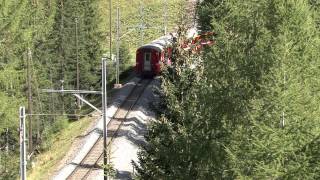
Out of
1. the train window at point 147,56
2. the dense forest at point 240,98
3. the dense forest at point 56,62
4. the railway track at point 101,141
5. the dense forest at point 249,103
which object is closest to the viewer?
the dense forest at point 249,103

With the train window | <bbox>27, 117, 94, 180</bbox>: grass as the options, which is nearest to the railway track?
<bbox>27, 117, 94, 180</bbox>: grass

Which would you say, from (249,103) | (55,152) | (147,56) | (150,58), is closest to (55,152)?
(55,152)

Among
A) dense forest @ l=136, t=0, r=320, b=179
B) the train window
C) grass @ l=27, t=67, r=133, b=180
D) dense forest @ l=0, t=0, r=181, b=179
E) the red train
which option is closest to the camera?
dense forest @ l=136, t=0, r=320, b=179

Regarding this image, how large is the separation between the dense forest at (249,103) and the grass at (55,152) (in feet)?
40.2

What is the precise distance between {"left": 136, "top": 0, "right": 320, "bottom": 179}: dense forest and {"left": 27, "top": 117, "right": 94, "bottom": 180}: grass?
12259mm

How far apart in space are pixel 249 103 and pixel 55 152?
23594 millimetres

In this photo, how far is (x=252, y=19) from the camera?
16.5 m

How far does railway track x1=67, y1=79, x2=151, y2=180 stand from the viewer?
2944 cm

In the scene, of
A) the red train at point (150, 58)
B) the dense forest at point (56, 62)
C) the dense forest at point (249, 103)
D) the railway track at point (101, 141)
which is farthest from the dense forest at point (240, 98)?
the red train at point (150, 58)

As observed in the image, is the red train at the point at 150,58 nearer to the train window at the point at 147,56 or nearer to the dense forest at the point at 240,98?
the train window at the point at 147,56

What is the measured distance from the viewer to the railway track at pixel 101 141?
96.6 ft

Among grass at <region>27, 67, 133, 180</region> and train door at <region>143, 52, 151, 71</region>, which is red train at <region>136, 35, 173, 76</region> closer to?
train door at <region>143, 52, 151, 71</region>

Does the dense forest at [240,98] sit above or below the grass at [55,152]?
above

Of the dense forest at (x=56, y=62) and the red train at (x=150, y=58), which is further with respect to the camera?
the red train at (x=150, y=58)
